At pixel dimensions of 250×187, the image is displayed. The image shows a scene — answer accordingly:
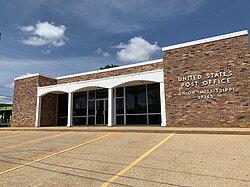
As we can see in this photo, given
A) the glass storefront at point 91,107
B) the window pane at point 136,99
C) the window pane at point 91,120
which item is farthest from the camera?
the window pane at point 91,120

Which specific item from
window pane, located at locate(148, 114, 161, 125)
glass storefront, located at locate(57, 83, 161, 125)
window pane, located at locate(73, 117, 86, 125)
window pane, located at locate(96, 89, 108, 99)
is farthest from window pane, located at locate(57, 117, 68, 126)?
window pane, located at locate(148, 114, 161, 125)

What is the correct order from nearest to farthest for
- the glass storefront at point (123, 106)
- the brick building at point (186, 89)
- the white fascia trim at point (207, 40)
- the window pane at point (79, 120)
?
1. the brick building at point (186, 89)
2. the white fascia trim at point (207, 40)
3. the glass storefront at point (123, 106)
4. the window pane at point (79, 120)

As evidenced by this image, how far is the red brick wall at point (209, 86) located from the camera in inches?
416

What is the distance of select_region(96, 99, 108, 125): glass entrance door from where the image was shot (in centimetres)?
1652

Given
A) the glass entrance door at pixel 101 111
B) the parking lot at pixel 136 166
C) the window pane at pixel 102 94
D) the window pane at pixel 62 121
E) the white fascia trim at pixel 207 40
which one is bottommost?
the parking lot at pixel 136 166

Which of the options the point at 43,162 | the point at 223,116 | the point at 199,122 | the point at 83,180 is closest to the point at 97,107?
the point at 199,122

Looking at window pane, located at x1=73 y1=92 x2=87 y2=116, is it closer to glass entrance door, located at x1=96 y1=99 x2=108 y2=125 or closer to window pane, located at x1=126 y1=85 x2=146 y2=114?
glass entrance door, located at x1=96 y1=99 x2=108 y2=125

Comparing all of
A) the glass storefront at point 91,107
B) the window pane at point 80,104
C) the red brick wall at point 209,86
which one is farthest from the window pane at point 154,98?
the window pane at point 80,104

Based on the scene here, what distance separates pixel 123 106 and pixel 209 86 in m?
6.52

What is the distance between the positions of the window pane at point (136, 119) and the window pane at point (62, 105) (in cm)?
698

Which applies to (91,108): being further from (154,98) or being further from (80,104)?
(154,98)

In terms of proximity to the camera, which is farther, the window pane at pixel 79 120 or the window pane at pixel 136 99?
the window pane at pixel 79 120

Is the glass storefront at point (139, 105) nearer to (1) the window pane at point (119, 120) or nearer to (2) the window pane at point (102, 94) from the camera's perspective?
(1) the window pane at point (119, 120)

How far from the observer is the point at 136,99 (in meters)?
15.0
